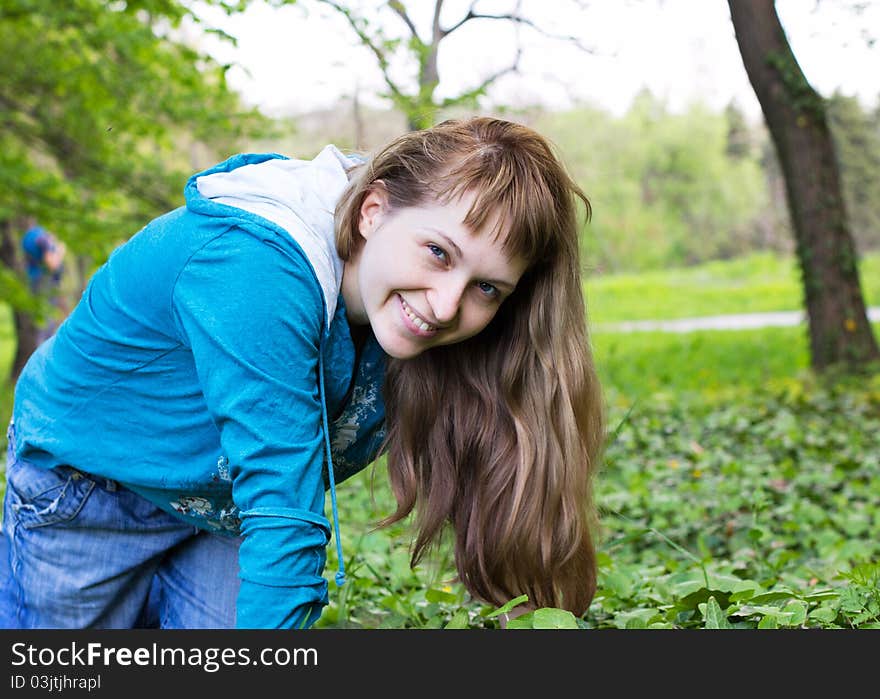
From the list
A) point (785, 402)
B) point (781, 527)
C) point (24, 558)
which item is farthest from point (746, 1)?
point (24, 558)

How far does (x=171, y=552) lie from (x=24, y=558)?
0.34 meters

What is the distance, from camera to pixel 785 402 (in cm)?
673

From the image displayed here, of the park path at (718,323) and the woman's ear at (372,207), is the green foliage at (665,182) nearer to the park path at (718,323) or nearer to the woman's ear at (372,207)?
the park path at (718,323)

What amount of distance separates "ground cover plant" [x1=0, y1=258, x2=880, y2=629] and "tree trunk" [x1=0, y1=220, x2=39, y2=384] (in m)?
6.32

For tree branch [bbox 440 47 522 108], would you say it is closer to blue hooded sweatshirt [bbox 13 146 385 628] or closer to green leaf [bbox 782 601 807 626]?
blue hooded sweatshirt [bbox 13 146 385 628]

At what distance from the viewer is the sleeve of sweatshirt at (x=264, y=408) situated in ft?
4.99

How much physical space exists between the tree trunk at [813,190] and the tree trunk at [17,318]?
7.75 metres

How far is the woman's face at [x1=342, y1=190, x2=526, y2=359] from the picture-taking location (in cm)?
168

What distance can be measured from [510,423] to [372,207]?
1.71ft

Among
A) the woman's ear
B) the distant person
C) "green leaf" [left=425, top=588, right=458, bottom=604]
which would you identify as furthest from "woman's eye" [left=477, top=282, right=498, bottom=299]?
the distant person

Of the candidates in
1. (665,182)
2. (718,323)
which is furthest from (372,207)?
(665,182)

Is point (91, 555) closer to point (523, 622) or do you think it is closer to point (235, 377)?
point (235, 377)
